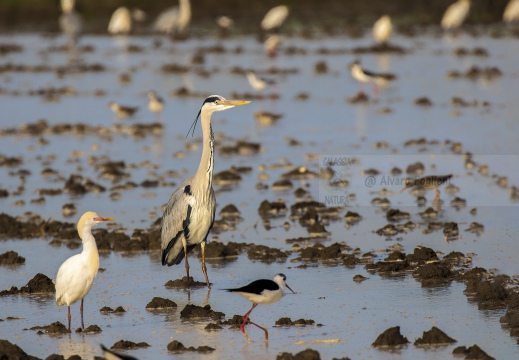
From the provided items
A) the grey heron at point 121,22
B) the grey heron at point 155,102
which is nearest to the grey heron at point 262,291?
the grey heron at point 155,102

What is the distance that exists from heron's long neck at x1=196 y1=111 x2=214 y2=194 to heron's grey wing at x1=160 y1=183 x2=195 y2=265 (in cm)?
21

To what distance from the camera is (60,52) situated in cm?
4331

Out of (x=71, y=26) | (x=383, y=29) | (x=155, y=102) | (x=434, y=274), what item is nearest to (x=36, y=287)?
(x=434, y=274)

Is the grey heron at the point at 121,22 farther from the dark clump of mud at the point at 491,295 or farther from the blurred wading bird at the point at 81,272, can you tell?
the dark clump of mud at the point at 491,295

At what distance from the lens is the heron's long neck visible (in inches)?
407

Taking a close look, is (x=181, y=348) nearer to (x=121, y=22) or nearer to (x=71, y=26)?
(x=71, y=26)

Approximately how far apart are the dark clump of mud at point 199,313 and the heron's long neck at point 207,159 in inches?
58.7

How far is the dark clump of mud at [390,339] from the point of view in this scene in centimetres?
793

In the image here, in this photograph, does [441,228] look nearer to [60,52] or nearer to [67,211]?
[67,211]

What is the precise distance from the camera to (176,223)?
34.1 ft

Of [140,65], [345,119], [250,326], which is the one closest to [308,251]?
[250,326]

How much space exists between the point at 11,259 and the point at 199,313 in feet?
11.6

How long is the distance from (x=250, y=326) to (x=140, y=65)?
2875 cm

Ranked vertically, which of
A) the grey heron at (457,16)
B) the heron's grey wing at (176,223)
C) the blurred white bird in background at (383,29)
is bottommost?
the heron's grey wing at (176,223)
